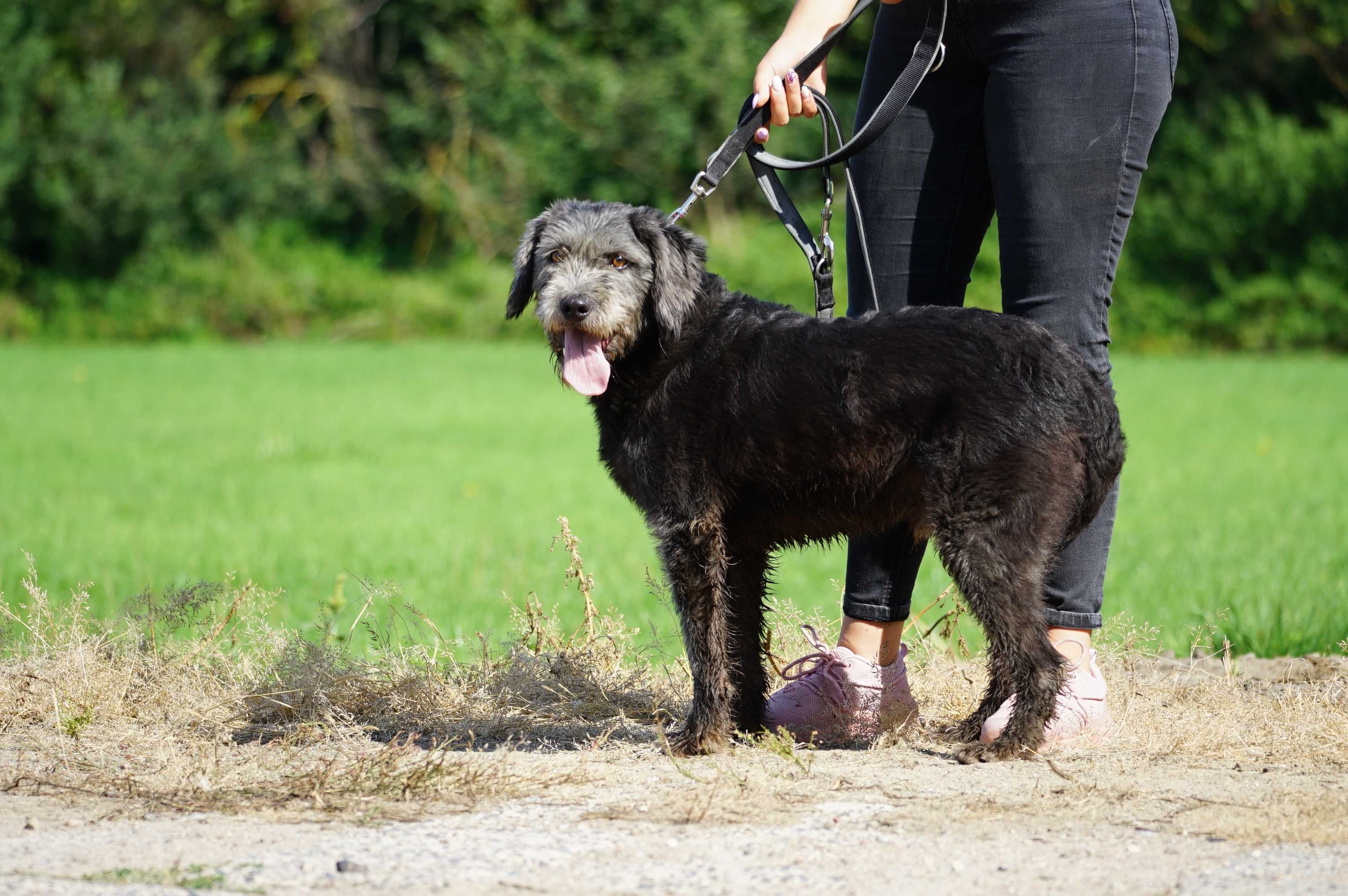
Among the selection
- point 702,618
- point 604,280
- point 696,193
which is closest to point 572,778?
point 702,618

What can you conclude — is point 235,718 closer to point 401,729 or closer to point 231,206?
point 401,729

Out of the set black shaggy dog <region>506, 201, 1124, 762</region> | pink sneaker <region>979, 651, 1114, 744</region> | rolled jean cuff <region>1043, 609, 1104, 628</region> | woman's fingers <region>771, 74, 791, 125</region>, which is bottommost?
pink sneaker <region>979, 651, 1114, 744</region>

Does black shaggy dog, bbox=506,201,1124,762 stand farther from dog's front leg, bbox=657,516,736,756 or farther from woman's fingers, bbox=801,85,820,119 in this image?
woman's fingers, bbox=801,85,820,119

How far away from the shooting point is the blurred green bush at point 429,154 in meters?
24.7

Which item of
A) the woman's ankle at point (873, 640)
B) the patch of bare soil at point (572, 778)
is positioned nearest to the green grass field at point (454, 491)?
the patch of bare soil at point (572, 778)

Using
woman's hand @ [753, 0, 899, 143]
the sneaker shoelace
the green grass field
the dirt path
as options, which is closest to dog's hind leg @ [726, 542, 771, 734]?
the sneaker shoelace

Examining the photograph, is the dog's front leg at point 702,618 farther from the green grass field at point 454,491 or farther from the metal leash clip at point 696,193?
the green grass field at point 454,491

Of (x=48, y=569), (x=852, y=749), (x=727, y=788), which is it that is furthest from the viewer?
(x=48, y=569)

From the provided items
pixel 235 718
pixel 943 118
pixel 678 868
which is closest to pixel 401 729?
pixel 235 718

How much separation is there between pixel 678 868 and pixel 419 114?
28.7 metres

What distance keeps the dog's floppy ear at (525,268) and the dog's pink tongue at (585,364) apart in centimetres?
33

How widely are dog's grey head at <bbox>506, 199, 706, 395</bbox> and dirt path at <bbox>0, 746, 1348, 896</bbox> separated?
1.25 m

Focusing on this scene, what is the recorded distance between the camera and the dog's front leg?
399 centimetres

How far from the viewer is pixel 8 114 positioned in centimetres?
2611
